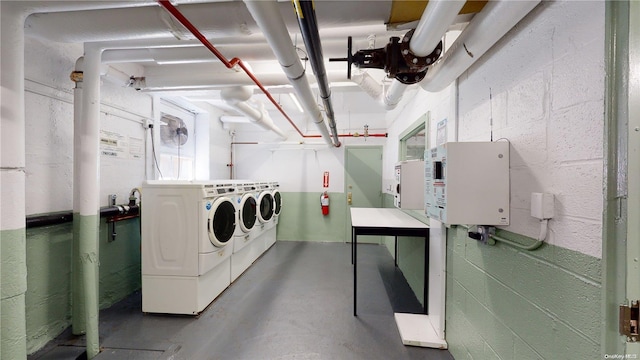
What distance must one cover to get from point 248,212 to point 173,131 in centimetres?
186

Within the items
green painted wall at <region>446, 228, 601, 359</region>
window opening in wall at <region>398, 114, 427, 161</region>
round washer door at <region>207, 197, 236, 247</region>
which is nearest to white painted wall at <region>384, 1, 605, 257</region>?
green painted wall at <region>446, 228, 601, 359</region>

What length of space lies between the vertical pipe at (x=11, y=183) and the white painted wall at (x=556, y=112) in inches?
100

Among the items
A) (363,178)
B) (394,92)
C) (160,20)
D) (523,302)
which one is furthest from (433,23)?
(363,178)

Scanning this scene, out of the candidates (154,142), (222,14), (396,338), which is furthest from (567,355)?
(154,142)

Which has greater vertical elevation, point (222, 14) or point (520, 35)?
point (222, 14)

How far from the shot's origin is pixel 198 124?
3801mm

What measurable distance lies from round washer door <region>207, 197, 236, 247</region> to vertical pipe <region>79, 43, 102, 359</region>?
0.80 m

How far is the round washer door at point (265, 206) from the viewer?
333 cm

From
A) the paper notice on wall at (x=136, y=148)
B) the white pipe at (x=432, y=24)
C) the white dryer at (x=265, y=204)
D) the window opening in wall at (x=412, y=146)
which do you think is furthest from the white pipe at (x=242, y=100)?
the window opening in wall at (x=412, y=146)

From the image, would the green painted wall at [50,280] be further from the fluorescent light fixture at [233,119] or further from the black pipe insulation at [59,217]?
the fluorescent light fixture at [233,119]

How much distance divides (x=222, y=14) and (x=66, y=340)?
2.68 meters

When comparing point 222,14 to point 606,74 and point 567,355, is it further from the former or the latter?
point 567,355

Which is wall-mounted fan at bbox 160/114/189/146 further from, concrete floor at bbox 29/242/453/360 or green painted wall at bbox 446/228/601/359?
green painted wall at bbox 446/228/601/359

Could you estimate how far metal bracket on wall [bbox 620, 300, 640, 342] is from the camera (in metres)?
0.60
